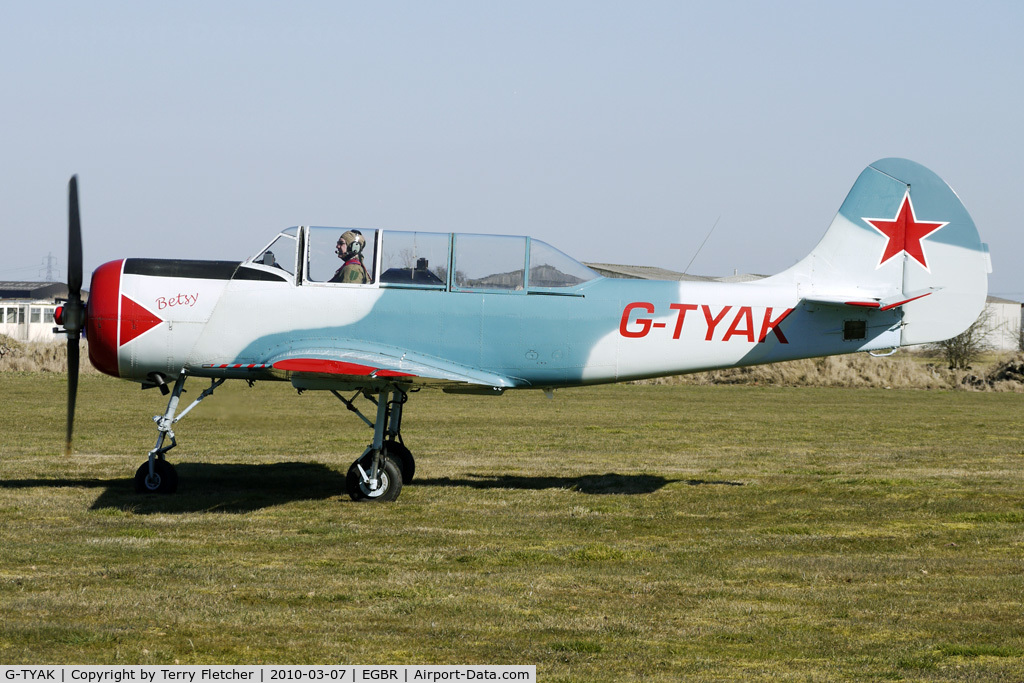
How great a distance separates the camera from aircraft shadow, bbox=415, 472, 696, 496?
12578 millimetres

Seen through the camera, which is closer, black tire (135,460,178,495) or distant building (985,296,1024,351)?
black tire (135,460,178,495)

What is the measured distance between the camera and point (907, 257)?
12.1 metres

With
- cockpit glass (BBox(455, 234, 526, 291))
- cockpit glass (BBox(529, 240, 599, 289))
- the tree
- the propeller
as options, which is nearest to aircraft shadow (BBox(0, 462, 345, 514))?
the propeller

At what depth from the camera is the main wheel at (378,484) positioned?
11.3m

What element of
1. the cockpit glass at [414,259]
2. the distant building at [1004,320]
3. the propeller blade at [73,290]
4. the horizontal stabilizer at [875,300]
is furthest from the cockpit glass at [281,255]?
the distant building at [1004,320]

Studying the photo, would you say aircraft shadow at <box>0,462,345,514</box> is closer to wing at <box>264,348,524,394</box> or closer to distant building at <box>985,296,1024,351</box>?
wing at <box>264,348,524,394</box>

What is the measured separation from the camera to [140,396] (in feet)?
91.4

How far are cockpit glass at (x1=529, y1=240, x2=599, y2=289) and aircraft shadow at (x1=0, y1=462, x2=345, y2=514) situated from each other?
328 centimetres

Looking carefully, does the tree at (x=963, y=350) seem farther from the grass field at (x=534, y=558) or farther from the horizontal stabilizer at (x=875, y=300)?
the horizontal stabilizer at (x=875, y=300)

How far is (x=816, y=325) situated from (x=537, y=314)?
314 centimetres

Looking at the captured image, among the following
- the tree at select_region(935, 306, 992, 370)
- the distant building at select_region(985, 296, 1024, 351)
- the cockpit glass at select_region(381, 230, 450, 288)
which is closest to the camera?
the cockpit glass at select_region(381, 230, 450, 288)

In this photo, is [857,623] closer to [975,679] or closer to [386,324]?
[975,679]

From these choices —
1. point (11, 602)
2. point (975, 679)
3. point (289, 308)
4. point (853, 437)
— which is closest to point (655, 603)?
point (975, 679)

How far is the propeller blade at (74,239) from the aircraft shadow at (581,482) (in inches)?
177
